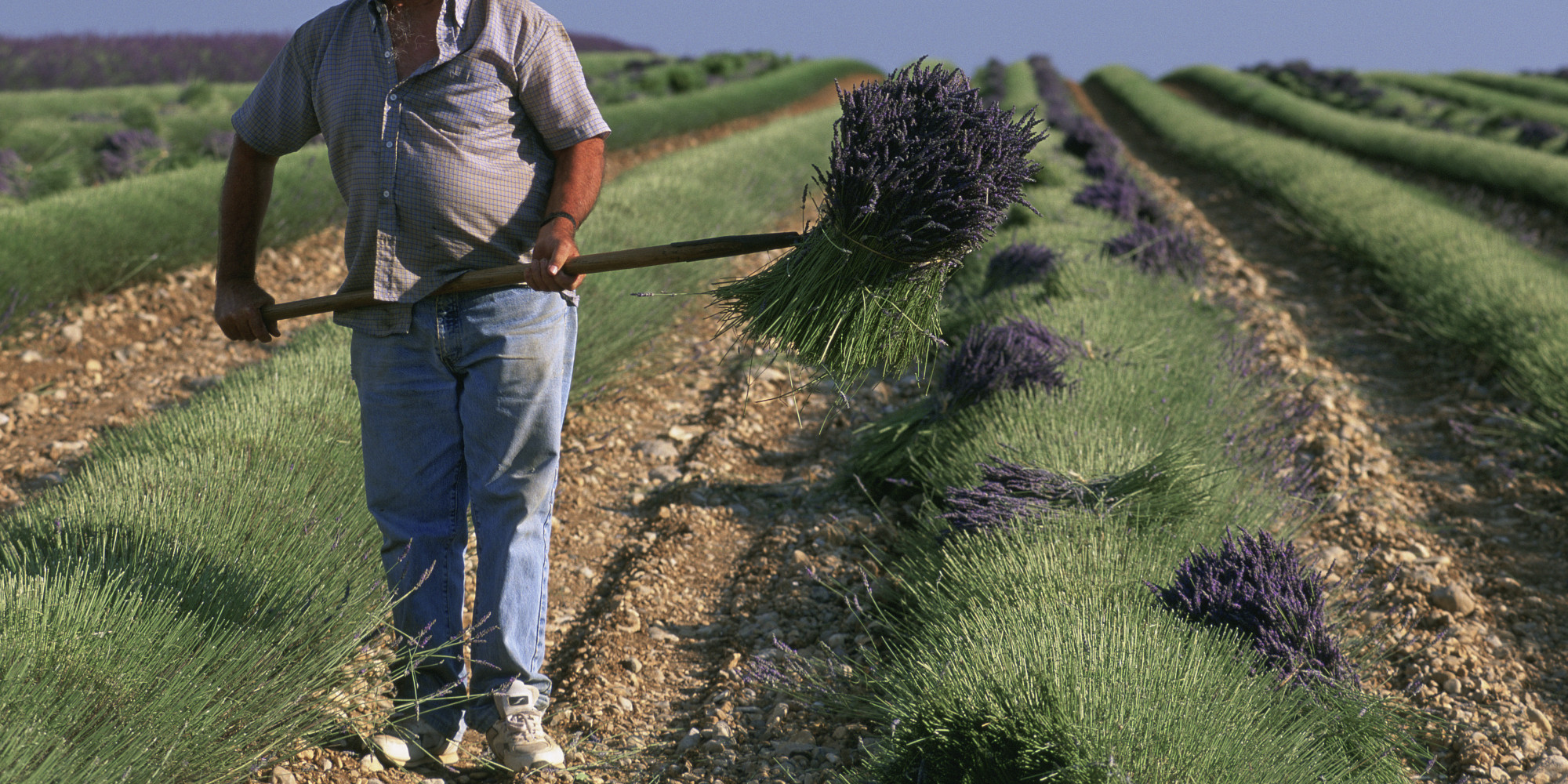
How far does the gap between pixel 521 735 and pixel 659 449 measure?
6.43ft

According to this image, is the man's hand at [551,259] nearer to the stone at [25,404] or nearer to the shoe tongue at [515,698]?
the shoe tongue at [515,698]

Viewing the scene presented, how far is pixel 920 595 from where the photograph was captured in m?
2.64

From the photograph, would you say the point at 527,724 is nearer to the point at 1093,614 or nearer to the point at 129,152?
the point at 1093,614

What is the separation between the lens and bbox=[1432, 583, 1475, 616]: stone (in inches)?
125

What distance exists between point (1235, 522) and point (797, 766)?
1.34m

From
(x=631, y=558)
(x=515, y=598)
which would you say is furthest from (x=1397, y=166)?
(x=515, y=598)

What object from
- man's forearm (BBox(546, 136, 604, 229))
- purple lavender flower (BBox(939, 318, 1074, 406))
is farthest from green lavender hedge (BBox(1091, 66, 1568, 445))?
man's forearm (BBox(546, 136, 604, 229))

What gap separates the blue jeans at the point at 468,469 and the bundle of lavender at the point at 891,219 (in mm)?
451

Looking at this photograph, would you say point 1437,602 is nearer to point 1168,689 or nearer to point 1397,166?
point 1168,689

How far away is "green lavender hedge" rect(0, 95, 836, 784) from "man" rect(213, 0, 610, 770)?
0.22m

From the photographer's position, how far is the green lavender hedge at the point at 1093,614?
1.79 metres

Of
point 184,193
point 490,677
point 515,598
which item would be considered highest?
point 184,193

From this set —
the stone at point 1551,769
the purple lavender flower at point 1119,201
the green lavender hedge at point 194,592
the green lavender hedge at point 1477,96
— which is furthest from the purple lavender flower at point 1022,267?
the green lavender hedge at point 1477,96

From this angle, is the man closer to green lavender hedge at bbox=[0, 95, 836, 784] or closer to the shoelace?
the shoelace
